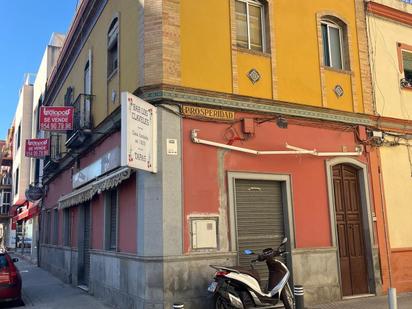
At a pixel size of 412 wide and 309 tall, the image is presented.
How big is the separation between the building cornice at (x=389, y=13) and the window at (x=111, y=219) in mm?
9148

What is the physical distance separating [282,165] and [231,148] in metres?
1.60

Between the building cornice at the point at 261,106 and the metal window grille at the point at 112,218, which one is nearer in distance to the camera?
the building cornice at the point at 261,106

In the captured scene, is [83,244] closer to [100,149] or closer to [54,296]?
[54,296]

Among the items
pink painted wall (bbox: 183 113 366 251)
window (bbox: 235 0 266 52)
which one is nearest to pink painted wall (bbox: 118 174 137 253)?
pink painted wall (bbox: 183 113 366 251)

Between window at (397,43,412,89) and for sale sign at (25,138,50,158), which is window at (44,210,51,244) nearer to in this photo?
for sale sign at (25,138,50,158)

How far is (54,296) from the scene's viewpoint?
1347 cm

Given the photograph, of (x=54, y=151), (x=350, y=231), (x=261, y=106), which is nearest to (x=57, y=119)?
(x=54, y=151)

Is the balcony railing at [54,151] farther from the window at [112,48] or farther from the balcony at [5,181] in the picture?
the balcony at [5,181]

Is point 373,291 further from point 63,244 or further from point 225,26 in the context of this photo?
point 63,244

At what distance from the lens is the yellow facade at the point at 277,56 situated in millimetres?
10109

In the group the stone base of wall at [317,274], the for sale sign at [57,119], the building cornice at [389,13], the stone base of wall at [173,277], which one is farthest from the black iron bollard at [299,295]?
the for sale sign at [57,119]

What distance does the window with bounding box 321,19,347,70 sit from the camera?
41.0 feet

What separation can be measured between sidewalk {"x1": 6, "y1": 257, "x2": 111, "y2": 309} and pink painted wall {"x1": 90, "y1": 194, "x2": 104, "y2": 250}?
1497mm

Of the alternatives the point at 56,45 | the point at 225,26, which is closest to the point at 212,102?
the point at 225,26
